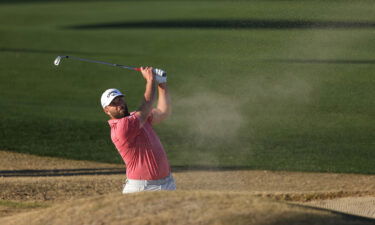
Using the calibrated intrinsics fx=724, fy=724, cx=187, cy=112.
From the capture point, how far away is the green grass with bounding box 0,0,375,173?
45.1 ft

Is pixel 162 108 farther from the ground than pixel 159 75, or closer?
closer

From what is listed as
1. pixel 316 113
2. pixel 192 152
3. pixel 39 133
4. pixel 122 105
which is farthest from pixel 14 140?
pixel 122 105

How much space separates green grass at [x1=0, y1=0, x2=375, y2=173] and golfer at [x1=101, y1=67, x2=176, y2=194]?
17.3 ft

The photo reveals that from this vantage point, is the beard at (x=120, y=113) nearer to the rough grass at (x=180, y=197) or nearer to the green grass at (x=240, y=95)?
the rough grass at (x=180, y=197)

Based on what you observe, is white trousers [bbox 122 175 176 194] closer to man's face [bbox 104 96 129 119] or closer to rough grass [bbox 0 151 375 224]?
rough grass [bbox 0 151 375 224]

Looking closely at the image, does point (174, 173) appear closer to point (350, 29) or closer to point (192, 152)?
point (192, 152)

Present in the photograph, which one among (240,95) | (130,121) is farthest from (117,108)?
(240,95)

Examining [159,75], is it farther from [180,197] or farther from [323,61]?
[323,61]

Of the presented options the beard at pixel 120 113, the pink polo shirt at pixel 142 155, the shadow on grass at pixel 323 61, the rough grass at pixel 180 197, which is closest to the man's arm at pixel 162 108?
the pink polo shirt at pixel 142 155

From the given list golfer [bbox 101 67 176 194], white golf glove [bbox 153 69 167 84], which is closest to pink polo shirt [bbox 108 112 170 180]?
golfer [bbox 101 67 176 194]

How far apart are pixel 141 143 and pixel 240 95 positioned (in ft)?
39.9

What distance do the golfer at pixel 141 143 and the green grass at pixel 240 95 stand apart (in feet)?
17.3

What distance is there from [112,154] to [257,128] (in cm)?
367

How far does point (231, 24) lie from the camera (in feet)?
84.6
